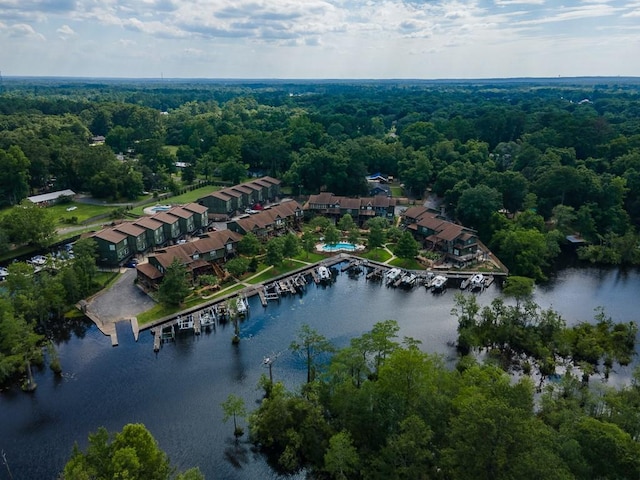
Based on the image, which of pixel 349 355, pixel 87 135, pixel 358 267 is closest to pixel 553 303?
pixel 358 267

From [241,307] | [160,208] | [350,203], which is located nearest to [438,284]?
[241,307]

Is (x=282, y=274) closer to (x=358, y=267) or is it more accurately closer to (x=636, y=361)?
(x=358, y=267)

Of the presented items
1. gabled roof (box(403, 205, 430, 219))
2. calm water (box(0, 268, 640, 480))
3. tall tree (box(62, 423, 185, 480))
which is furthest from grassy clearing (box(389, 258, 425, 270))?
tall tree (box(62, 423, 185, 480))

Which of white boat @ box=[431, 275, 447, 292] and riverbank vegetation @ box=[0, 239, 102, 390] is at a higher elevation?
riverbank vegetation @ box=[0, 239, 102, 390]

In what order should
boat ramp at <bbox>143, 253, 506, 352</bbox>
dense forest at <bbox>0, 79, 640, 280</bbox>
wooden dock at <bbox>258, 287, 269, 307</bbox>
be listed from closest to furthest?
boat ramp at <bbox>143, 253, 506, 352</bbox> → wooden dock at <bbox>258, 287, 269, 307</bbox> → dense forest at <bbox>0, 79, 640, 280</bbox>

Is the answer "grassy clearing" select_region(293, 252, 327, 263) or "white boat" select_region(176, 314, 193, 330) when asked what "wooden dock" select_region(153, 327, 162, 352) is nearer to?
"white boat" select_region(176, 314, 193, 330)

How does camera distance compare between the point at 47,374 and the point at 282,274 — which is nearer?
the point at 47,374

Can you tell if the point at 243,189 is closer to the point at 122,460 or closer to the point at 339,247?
the point at 339,247
